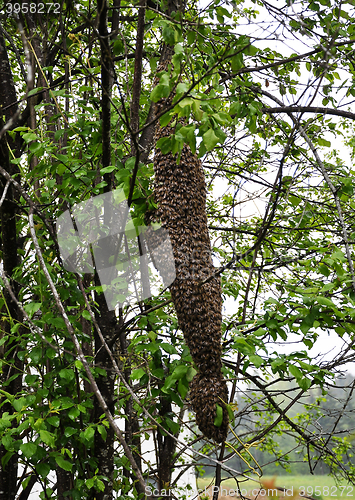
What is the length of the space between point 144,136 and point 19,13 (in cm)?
112

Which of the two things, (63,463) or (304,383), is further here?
(63,463)

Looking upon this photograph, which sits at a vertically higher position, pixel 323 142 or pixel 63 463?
pixel 323 142

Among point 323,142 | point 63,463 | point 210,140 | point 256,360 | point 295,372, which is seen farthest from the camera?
point 323,142

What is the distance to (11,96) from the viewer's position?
3225 mm

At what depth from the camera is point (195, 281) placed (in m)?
1.74

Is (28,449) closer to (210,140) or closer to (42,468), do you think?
(42,468)

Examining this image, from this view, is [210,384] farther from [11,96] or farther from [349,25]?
[11,96]

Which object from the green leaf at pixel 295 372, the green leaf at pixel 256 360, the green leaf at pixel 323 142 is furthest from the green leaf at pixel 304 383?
the green leaf at pixel 323 142

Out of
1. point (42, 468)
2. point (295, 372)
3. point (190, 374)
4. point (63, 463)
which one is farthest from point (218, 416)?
point (42, 468)

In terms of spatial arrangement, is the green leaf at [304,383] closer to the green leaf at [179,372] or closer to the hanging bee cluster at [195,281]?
the hanging bee cluster at [195,281]

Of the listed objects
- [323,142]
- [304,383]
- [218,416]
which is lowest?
[218,416]

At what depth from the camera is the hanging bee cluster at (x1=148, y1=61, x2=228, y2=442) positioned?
1.71 m

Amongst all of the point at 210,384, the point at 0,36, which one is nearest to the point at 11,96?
the point at 0,36

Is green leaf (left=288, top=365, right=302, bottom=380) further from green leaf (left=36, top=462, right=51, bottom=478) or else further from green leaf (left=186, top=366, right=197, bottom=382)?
green leaf (left=36, top=462, right=51, bottom=478)
